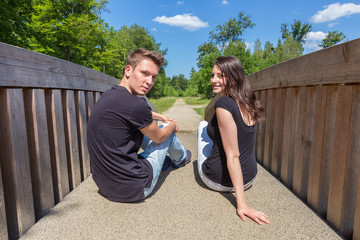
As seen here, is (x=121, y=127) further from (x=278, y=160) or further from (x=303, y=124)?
(x=278, y=160)

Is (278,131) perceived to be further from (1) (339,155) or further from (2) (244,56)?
(2) (244,56)

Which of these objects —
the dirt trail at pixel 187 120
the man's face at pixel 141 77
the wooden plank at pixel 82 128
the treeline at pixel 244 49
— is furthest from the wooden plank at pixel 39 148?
the treeline at pixel 244 49

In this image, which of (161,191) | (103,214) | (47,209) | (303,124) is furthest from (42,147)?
(303,124)

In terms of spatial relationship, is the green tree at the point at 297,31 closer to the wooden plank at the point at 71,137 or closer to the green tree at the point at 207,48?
the green tree at the point at 207,48

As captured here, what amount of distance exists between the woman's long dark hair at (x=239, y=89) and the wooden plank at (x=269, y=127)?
811 millimetres

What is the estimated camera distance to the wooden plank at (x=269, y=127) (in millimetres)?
2844

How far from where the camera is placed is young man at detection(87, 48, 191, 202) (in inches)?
72.3

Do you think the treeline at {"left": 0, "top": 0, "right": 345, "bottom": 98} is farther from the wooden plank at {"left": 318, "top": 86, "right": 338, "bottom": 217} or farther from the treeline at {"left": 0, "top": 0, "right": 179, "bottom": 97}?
the wooden plank at {"left": 318, "top": 86, "right": 338, "bottom": 217}

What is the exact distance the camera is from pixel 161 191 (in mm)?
2312

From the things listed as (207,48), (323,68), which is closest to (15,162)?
(323,68)

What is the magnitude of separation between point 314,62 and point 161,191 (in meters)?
1.91

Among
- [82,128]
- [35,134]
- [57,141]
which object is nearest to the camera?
[35,134]

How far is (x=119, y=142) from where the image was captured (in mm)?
1883

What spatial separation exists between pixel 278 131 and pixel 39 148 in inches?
96.9
